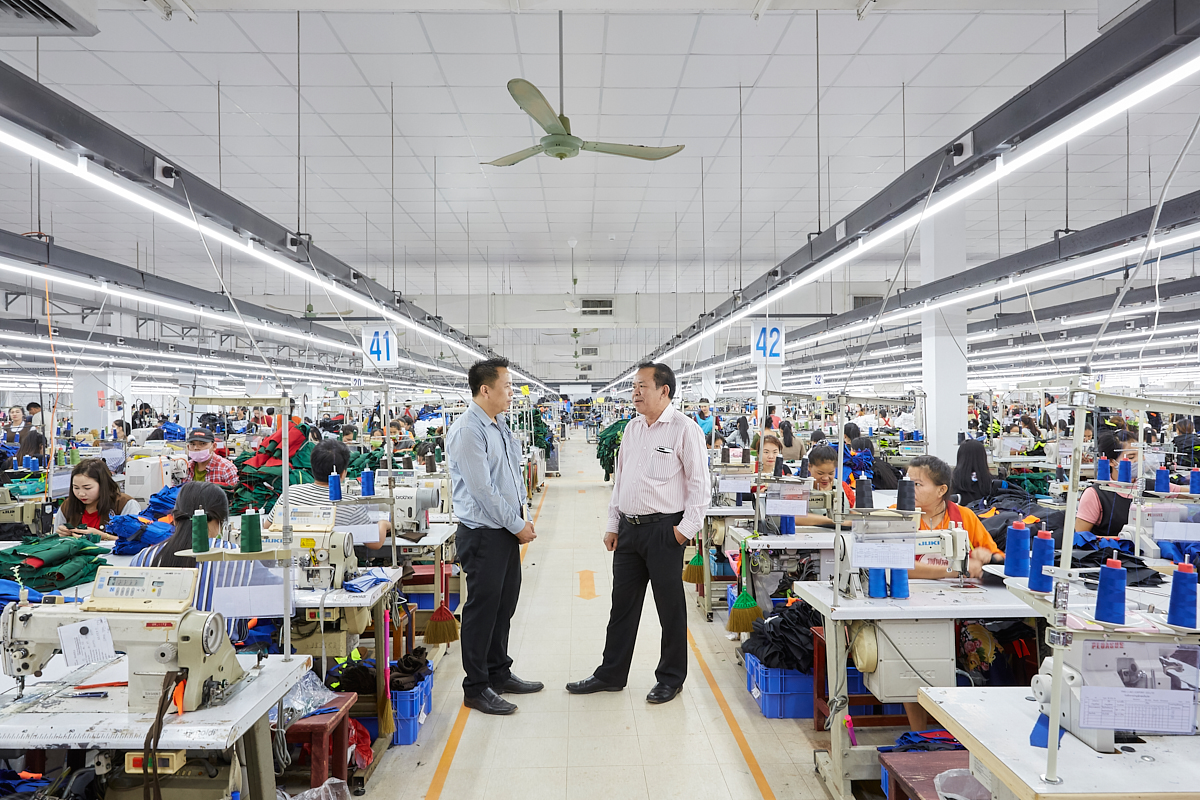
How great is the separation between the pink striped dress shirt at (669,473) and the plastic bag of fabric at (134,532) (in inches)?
124

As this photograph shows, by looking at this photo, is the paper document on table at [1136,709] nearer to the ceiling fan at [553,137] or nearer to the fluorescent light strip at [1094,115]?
the fluorescent light strip at [1094,115]

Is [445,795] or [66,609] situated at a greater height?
[66,609]

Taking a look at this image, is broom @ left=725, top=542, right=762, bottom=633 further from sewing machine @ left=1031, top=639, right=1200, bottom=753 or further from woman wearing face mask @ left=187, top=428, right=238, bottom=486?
woman wearing face mask @ left=187, top=428, right=238, bottom=486

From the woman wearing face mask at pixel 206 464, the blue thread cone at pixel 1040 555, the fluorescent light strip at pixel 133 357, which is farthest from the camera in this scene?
the fluorescent light strip at pixel 133 357

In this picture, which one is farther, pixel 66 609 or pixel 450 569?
pixel 450 569

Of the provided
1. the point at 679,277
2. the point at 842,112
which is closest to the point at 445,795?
the point at 842,112

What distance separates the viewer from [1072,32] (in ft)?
15.7

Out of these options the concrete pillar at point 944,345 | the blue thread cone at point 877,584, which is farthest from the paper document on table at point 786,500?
the concrete pillar at point 944,345

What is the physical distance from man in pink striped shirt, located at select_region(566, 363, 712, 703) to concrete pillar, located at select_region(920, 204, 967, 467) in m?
6.66

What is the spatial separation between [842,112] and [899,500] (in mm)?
4018

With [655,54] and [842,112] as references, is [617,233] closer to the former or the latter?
[842,112]

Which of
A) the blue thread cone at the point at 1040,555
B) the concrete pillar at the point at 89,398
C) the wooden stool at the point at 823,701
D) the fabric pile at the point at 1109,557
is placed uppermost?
the concrete pillar at the point at 89,398

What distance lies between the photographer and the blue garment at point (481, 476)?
366 centimetres

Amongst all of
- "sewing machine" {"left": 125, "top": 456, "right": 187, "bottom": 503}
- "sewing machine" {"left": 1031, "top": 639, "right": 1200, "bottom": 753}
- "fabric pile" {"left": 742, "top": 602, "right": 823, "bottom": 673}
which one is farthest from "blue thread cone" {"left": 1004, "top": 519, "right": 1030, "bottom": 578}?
"sewing machine" {"left": 125, "top": 456, "right": 187, "bottom": 503}
